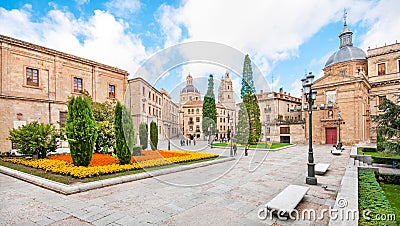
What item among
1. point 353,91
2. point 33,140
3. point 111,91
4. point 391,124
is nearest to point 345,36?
point 353,91

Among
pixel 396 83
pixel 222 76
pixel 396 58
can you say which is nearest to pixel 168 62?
pixel 222 76

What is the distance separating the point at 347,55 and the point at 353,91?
12.2m

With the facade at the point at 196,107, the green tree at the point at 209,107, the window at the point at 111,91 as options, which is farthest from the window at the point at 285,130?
the green tree at the point at 209,107

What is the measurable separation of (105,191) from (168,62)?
577cm

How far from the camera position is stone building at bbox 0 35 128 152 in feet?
64.6

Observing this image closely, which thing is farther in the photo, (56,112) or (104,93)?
(104,93)

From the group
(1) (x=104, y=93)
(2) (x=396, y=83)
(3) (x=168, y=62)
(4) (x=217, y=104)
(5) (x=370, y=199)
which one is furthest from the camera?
(2) (x=396, y=83)

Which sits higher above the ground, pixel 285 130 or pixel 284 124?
pixel 284 124

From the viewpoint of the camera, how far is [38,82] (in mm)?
22453

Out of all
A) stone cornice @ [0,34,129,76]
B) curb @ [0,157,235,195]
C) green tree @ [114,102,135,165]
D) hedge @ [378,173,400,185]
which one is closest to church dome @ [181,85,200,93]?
curb @ [0,157,235,195]

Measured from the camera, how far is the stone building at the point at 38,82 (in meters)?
19.7

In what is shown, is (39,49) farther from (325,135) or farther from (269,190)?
(325,135)

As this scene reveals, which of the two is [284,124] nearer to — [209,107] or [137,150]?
[137,150]

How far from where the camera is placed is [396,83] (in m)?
33.3
